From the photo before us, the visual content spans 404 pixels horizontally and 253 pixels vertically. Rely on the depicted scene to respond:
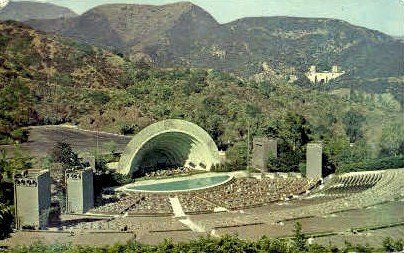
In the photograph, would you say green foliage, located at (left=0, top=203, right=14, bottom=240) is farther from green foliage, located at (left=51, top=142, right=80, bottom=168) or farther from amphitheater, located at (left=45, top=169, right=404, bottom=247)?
green foliage, located at (left=51, top=142, right=80, bottom=168)

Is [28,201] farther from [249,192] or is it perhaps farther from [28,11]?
[28,11]

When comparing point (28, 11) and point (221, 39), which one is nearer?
point (28, 11)

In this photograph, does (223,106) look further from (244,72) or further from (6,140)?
(244,72)

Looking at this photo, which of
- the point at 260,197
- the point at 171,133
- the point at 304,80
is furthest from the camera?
the point at 304,80

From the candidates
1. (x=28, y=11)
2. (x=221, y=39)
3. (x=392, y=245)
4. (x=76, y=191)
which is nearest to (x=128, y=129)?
(x=76, y=191)

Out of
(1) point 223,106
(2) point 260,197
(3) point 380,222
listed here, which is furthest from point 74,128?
(3) point 380,222

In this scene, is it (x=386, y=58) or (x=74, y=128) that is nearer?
(x=74, y=128)

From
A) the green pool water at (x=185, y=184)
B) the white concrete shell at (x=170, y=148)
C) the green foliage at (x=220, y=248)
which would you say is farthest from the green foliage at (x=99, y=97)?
the green foliage at (x=220, y=248)
